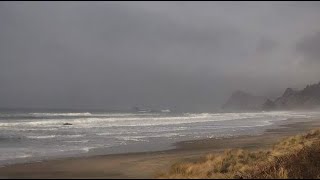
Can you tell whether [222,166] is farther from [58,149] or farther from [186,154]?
[58,149]

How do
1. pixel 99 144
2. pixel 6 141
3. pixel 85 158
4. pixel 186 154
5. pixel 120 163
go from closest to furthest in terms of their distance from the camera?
pixel 120 163 < pixel 85 158 < pixel 186 154 < pixel 99 144 < pixel 6 141

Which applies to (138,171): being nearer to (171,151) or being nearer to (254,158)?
(254,158)

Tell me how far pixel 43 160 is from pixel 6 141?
1127 cm

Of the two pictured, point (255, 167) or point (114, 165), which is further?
point (114, 165)

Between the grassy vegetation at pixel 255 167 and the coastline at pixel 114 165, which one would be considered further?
the coastline at pixel 114 165

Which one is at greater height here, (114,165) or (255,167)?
(255,167)

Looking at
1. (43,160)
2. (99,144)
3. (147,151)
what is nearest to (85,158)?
(43,160)

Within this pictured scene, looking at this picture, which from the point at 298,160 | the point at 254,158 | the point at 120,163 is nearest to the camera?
the point at 298,160

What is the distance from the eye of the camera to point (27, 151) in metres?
22.2

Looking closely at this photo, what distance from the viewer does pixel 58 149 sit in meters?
23.0

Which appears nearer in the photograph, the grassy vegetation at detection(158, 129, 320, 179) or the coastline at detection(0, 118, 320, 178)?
the grassy vegetation at detection(158, 129, 320, 179)

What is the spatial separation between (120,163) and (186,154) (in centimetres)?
457

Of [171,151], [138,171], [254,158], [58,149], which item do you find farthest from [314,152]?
[58,149]

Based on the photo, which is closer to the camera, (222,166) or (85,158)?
(222,166)
